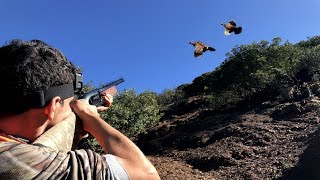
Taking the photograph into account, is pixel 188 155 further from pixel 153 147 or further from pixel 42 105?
pixel 42 105

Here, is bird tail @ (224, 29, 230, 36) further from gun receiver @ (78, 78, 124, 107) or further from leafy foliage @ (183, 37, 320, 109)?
leafy foliage @ (183, 37, 320, 109)

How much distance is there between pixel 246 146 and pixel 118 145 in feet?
51.9

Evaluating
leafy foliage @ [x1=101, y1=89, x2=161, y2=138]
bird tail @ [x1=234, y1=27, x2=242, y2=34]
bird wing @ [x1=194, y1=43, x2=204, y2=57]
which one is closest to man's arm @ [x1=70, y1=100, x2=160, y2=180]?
bird tail @ [x1=234, y1=27, x2=242, y2=34]

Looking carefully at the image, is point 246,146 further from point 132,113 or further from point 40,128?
point 40,128

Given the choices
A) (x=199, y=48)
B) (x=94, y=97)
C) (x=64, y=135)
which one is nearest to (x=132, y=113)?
(x=199, y=48)

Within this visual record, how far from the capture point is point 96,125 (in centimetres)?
250

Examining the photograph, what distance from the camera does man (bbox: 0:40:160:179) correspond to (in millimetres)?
2129

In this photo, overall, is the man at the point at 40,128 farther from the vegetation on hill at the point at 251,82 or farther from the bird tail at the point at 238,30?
the vegetation on hill at the point at 251,82

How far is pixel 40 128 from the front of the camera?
93.7 inches

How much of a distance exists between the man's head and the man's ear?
2cm

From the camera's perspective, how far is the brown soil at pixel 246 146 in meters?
15.3

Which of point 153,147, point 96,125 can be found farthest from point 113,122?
point 96,125

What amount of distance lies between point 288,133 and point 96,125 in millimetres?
16581

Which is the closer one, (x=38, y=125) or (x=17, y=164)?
(x=17, y=164)
